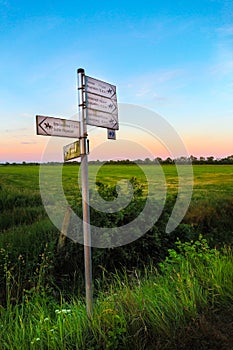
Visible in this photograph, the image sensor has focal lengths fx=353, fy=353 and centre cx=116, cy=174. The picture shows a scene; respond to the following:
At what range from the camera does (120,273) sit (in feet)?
15.0

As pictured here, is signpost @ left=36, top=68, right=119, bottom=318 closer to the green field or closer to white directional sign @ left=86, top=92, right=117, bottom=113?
white directional sign @ left=86, top=92, right=117, bottom=113

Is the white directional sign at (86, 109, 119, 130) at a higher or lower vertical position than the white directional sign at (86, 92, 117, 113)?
lower

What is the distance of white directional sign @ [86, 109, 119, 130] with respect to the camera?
3289 mm

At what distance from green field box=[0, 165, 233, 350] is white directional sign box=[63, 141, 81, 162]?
903mm

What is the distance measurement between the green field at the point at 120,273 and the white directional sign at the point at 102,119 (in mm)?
1233

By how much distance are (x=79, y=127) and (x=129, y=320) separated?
1718 mm

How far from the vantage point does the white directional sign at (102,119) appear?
129 inches

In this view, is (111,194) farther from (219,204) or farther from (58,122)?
(219,204)

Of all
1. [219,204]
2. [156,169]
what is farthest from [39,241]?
[219,204]

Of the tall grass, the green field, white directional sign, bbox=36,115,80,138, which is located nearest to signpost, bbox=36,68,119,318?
white directional sign, bbox=36,115,80,138

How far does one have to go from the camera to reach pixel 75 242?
526 centimetres

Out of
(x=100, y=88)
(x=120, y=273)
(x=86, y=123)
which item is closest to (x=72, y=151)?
(x=86, y=123)

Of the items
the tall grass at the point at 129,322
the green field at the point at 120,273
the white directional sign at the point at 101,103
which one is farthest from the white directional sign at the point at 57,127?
the tall grass at the point at 129,322

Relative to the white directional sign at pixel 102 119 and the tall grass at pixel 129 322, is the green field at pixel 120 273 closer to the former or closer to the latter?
the tall grass at pixel 129 322
